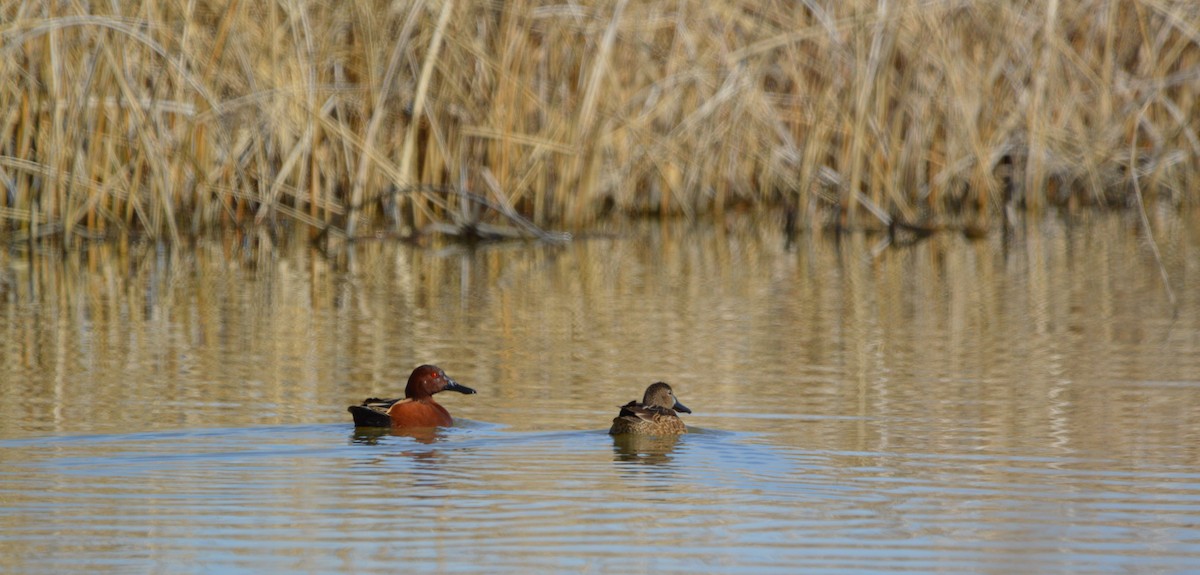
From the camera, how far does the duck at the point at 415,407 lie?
664 centimetres

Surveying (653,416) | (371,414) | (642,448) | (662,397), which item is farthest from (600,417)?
(371,414)

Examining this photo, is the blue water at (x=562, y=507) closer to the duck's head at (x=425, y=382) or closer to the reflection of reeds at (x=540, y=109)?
the duck's head at (x=425, y=382)

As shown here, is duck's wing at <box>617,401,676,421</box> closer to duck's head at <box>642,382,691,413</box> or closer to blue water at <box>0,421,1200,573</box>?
blue water at <box>0,421,1200,573</box>

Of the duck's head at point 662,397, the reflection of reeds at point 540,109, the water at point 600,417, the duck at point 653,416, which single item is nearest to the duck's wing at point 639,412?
the duck at point 653,416

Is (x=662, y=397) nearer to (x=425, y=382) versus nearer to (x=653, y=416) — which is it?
(x=653, y=416)

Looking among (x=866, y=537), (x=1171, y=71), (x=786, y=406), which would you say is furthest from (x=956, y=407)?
(x=1171, y=71)

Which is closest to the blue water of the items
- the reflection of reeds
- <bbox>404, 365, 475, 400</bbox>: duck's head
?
<bbox>404, 365, 475, 400</bbox>: duck's head

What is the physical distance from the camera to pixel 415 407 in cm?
690

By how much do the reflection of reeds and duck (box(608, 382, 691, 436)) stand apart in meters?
6.21

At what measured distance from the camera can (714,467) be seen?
5.98m

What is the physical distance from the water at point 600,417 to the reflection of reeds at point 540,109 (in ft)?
3.19

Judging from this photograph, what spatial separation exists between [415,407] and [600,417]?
2.09 feet

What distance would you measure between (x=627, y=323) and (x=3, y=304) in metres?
3.35

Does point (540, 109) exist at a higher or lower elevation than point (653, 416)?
higher
